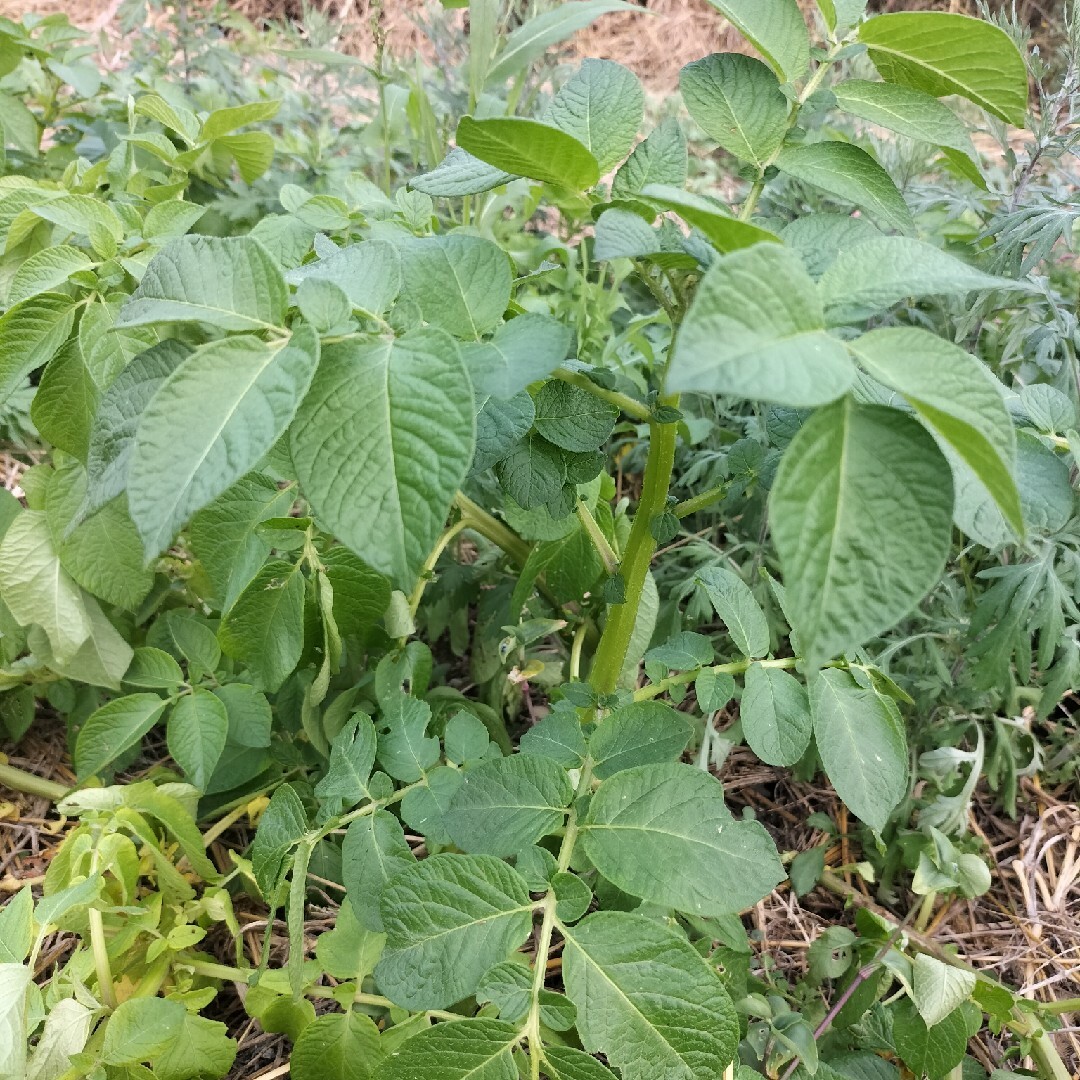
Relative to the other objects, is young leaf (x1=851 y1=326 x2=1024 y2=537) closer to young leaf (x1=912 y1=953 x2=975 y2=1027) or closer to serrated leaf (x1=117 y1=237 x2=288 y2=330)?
serrated leaf (x1=117 y1=237 x2=288 y2=330)

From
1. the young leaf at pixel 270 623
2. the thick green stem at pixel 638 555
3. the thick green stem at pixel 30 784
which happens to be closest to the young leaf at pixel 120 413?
the young leaf at pixel 270 623

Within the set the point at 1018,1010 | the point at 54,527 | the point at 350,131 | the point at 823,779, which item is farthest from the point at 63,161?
the point at 1018,1010

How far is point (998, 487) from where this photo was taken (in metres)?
0.39

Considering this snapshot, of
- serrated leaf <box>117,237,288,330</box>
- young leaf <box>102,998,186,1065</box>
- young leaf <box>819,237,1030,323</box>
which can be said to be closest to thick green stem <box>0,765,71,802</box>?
young leaf <box>102,998,186,1065</box>

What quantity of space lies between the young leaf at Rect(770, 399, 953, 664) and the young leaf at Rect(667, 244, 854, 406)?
0.10ft

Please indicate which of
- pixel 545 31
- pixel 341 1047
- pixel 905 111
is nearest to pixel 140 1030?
pixel 341 1047

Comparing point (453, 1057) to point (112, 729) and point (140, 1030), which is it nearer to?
point (140, 1030)

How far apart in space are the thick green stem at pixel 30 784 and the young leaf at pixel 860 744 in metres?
0.92

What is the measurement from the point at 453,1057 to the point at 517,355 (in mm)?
434

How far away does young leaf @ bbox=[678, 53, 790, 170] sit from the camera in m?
0.62

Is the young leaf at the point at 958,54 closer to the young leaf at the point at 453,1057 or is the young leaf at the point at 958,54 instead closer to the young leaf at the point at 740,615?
the young leaf at the point at 740,615

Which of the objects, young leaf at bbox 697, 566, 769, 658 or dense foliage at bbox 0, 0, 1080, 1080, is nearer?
dense foliage at bbox 0, 0, 1080, 1080

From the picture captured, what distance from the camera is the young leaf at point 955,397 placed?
0.38 m

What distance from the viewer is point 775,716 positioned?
0.72 meters
